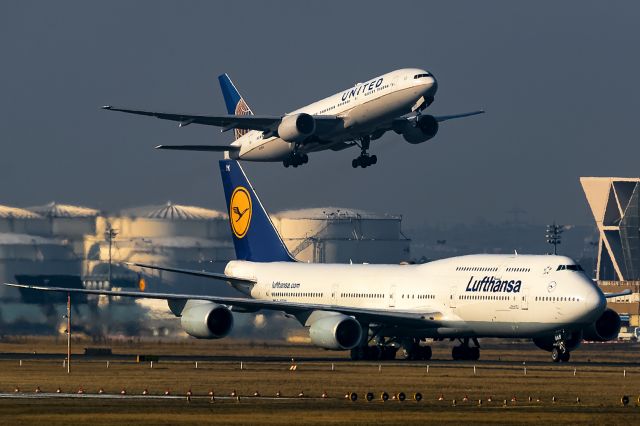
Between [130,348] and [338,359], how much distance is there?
1396cm

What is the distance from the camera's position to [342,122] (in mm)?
78562

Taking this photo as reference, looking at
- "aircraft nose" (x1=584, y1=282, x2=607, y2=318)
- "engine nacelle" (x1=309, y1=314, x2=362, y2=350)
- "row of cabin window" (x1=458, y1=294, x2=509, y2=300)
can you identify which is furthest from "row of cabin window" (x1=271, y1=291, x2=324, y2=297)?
"aircraft nose" (x1=584, y1=282, x2=607, y2=318)

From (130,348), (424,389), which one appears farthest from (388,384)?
(130,348)

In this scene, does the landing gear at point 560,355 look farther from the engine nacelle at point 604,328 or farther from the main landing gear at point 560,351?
the engine nacelle at point 604,328

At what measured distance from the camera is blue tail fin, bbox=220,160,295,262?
87812mm

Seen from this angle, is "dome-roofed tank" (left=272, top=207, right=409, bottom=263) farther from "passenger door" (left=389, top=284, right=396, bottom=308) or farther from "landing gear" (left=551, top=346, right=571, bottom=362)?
"landing gear" (left=551, top=346, right=571, bottom=362)

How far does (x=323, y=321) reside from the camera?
74.0 meters

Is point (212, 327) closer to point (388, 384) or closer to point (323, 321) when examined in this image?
point (323, 321)

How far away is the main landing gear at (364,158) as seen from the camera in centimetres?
8138

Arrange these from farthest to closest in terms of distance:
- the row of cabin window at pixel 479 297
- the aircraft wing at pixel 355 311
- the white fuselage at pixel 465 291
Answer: the aircraft wing at pixel 355 311, the row of cabin window at pixel 479 297, the white fuselage at pixel 465 291

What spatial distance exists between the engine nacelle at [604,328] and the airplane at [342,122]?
13.1m

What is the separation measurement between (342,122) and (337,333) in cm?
1183

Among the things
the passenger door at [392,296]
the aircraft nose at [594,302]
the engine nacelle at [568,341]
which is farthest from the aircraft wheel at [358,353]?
the aircraft nose at [594,302]

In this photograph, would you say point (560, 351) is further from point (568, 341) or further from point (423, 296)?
point (423, 296)
